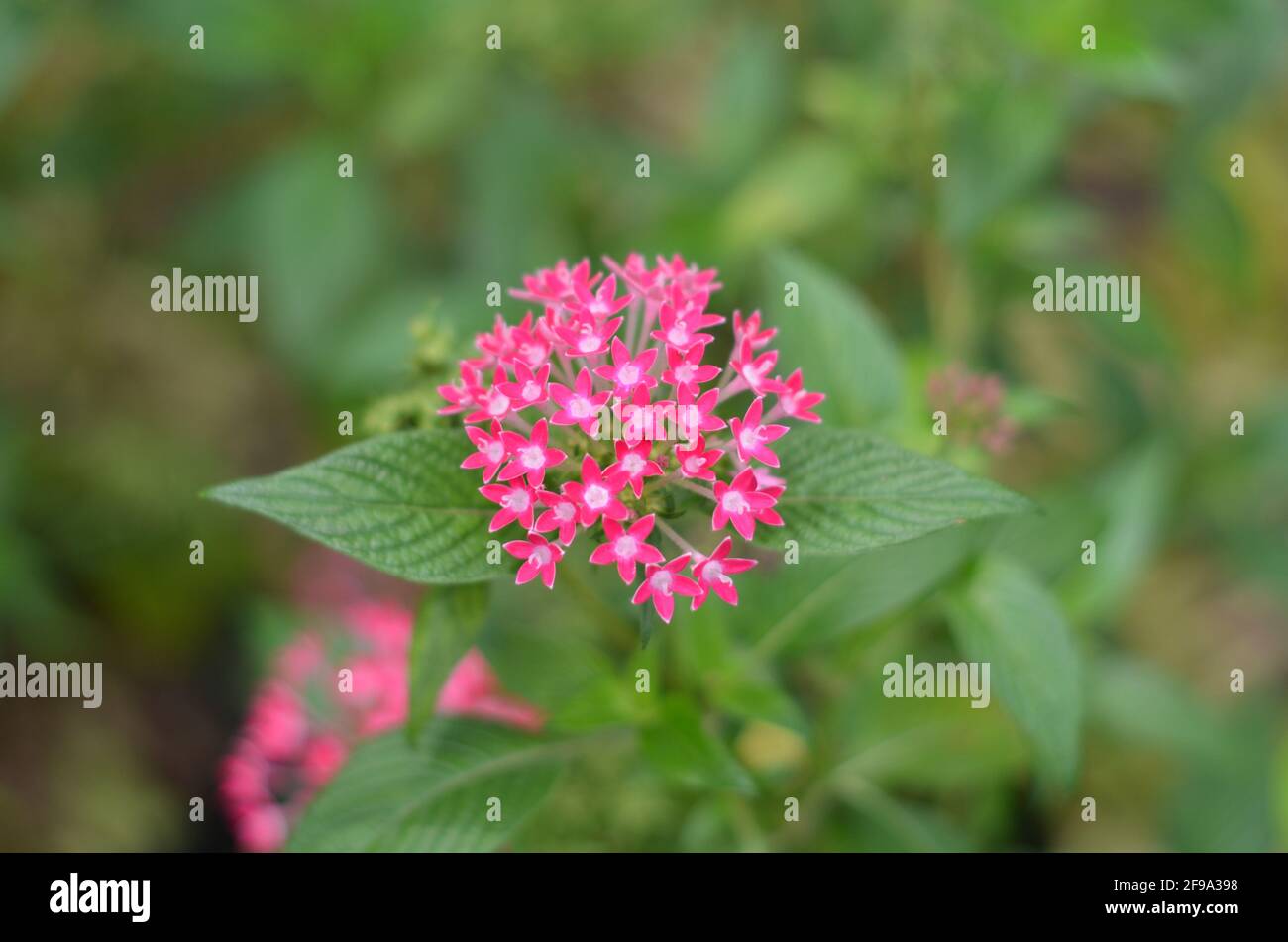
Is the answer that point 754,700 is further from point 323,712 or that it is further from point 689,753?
point 323,712

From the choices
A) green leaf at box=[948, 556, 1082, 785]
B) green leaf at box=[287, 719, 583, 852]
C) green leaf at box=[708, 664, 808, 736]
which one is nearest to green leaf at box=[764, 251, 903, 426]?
green leaf at box=[948, 556, 1082, 785]

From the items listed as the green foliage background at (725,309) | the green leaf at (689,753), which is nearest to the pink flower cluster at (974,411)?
the green foliage background at (725,309)

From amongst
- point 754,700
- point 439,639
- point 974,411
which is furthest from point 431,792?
point 974,411

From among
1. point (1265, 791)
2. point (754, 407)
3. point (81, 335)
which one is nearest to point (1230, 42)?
point (1265, 791)

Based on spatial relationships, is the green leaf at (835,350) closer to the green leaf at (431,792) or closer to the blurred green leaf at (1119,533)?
the blurred green leaf at (1119,533)

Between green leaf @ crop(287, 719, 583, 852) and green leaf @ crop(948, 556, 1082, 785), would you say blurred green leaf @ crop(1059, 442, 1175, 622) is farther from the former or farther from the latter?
green leaf @ crop(287, 719, 583, 852)

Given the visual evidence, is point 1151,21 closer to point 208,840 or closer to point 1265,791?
point 1265,791
